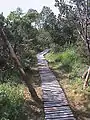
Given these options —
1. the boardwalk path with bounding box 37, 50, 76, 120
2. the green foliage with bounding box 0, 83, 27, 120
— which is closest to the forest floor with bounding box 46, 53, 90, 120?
the boardwalk path with bounding box 37, 50, 76, 120

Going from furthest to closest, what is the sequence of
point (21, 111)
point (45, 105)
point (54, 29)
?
point (54, 29)
point (45, 105)
point (21, 111)

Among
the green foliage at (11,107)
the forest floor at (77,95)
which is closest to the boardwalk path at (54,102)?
the forest floor at (77,95)

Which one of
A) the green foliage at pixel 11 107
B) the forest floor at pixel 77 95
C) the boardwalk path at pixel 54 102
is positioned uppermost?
the green foliage at pixel 11 107

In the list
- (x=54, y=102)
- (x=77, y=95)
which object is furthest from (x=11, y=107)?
(x=77, y=95)

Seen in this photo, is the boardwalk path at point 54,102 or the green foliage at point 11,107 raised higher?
the green foliage at point 11,107

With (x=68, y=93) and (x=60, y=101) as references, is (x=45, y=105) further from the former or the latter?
(x=68, y=93)

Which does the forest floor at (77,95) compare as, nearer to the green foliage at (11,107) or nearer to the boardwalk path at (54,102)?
the boardwalk path at (54,102)

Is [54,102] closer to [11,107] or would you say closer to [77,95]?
[77,95]

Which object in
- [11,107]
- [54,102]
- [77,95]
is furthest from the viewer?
[77,95]

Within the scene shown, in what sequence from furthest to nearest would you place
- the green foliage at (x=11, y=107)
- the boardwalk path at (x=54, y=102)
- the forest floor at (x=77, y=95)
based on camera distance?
the forest floor at (x=77, y=95), the boardwalk path at (x=54, y=102), the green foliage at (x=11, y=107)

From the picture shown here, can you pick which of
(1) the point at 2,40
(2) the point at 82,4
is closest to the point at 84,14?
(2) the point at 82,4

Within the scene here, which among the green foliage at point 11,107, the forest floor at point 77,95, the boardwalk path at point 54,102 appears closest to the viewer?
the green foliage at point 11,107

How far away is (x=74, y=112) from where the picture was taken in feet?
36.9

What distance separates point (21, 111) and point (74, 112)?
240 cm
